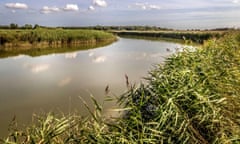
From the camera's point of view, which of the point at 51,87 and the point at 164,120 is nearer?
the point at 164,120

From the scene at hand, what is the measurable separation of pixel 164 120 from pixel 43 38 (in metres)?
20.8

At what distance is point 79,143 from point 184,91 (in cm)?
117

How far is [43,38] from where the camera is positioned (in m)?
22.9

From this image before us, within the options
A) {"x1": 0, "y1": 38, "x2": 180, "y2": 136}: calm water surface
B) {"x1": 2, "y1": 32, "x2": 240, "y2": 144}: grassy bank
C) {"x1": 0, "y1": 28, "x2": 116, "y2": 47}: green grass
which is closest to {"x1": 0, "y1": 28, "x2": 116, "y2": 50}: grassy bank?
{"x1": 0, "y1": 28, "x2": 116, "y2": 47}: green grass

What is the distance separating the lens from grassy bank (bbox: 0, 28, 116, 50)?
21.3m

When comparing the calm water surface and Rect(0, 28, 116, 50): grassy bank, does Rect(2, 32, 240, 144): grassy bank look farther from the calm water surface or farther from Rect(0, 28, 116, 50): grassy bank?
Rect(0, 28, 116, 50): grassy bank

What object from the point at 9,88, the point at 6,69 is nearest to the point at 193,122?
the point at 9,88

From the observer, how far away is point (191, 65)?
185 inches

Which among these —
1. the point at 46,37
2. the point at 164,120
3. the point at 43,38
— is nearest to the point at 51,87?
the point at 164,120

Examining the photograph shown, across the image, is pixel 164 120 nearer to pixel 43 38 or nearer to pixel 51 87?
pixel 51 87

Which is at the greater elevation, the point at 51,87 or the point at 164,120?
the point at 164,120

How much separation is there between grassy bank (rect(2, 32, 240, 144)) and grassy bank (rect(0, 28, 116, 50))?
718 inches

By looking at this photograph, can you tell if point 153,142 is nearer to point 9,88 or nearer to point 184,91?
point 184,91

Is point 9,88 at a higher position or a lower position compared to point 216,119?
lower
